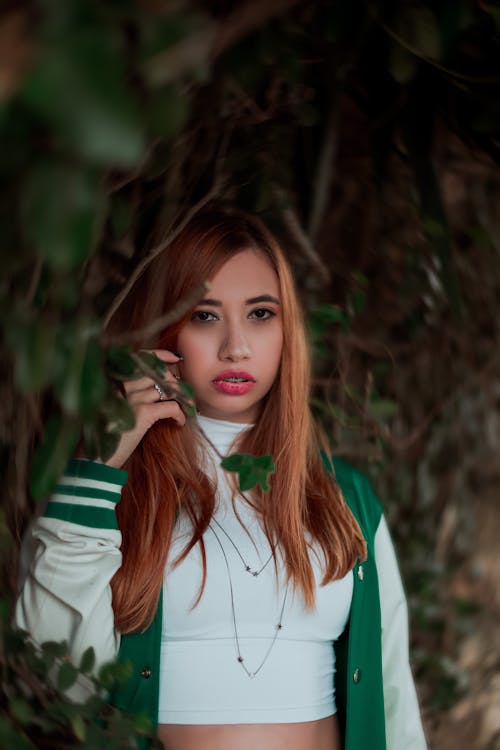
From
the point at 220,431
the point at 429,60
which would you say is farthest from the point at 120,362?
the point at 429,60

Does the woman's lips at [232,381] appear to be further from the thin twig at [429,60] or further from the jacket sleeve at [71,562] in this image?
the thin twig at [429,60]

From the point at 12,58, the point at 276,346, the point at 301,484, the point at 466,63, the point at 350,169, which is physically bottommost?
the point at 301,484

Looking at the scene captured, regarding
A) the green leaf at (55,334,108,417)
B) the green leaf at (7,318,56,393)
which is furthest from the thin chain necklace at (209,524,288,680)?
the green leaf at (7,318,56,393)

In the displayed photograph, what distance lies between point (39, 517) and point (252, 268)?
60 centimetres

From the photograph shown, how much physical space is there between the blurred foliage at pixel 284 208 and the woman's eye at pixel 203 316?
0.46 ft

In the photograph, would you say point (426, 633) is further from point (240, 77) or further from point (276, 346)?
point (240, 77)

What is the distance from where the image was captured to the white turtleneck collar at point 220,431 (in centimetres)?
164

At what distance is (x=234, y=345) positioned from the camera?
4.92 feet

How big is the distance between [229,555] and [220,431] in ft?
0.85

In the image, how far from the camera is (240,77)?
1.10 m

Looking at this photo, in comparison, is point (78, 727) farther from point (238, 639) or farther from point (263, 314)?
point (263, 314)

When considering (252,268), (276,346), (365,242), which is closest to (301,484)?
(276,346)

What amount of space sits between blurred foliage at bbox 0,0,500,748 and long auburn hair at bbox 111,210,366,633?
0.27ft

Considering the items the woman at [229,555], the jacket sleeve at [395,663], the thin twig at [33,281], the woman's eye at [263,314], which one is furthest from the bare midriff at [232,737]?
the thin twig at [33,281]
